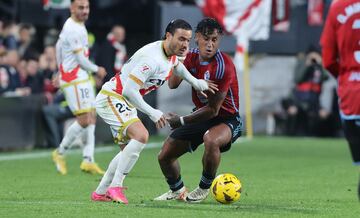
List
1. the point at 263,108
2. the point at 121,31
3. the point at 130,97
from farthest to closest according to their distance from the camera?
the point at 263,108
the point at 121,31
the point at 130,97

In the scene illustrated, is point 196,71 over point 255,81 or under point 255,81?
over

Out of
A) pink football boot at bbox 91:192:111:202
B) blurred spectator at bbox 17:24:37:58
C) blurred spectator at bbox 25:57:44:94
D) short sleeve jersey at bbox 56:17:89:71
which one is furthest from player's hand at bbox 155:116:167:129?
blurred spectator at bbox 17:24:37:58

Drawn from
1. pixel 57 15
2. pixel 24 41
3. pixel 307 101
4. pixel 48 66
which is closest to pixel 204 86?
pixel 48 66

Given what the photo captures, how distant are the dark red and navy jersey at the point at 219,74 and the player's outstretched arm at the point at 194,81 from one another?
174mm

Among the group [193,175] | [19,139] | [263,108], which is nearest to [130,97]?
[193,175]

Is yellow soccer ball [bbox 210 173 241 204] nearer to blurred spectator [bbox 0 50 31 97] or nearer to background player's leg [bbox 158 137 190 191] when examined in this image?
background player's leg [bbox 158 137 190 191]

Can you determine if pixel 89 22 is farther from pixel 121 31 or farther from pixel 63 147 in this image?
pixel 63 147

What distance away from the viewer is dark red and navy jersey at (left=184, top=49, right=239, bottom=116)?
470 inches

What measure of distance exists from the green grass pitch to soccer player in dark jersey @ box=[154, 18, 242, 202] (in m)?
0.36

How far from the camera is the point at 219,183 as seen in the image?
1207 cm

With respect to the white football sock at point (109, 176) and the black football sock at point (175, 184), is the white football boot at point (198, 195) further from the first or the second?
the white football sock at point (109, 176)

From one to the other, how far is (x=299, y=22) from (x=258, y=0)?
359 cm

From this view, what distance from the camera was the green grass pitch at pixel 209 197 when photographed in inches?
445

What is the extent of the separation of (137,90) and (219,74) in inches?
38.0
